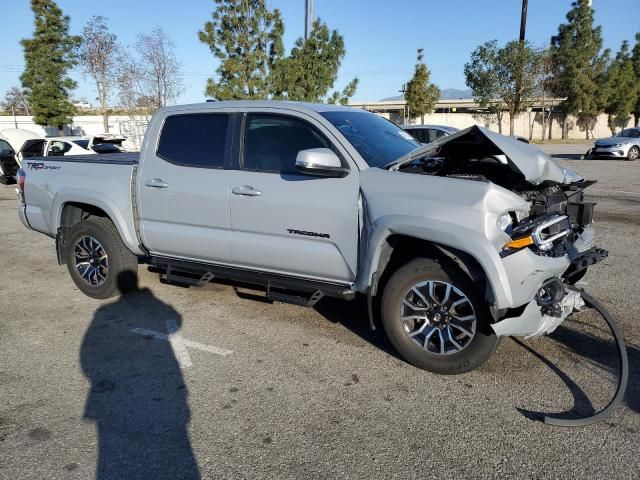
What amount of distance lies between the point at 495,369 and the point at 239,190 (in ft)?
8.13

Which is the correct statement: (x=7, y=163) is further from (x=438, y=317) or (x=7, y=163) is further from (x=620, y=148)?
(x=620, y=148)

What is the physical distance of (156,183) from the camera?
491 centimetres

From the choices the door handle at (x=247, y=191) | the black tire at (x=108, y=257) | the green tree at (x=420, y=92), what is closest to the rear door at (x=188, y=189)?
the door handle at (x=247, y=191)

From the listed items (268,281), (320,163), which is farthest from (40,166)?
(320,163)

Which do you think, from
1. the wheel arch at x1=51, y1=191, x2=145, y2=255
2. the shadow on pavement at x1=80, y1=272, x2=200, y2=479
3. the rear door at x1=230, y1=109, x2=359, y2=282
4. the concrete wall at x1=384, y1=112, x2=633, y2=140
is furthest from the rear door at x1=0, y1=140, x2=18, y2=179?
the concrete wall at x1=384, y1=112, x2=633, y2=140

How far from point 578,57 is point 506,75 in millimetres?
11448

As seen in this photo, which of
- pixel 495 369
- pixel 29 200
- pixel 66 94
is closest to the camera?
pixel 495 369

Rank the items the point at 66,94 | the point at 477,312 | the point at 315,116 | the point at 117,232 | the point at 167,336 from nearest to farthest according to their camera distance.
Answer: the point at 477,312
the point at 315,116
the point at 167,336
the point at 117,232
the point at 66,94

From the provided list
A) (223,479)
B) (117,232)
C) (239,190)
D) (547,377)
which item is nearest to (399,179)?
(239,190)

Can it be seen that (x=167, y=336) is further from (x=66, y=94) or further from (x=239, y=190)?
(x=66, y=94)

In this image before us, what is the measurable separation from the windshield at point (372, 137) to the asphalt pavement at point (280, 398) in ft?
5.09

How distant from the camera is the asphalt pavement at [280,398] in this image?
288 cm

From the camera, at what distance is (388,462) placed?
2.86m

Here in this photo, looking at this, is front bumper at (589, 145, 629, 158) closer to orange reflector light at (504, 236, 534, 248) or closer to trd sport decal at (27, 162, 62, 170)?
orange reflector light at (504, 236, 534, 248)
